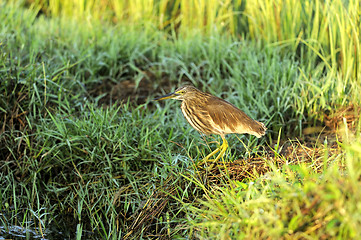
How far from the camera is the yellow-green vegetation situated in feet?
8.68

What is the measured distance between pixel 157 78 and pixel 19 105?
1547mm

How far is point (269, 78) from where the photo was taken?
4691 millimetres

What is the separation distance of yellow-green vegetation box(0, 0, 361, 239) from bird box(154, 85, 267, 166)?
173 millimetres

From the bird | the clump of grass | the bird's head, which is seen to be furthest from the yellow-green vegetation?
the bird's head

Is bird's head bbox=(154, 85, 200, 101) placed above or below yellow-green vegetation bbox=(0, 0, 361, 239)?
above

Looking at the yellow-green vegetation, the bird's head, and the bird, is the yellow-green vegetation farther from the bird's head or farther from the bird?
the bird's head

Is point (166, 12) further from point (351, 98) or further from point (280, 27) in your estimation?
point (351, 98)

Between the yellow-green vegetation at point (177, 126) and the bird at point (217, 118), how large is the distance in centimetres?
17

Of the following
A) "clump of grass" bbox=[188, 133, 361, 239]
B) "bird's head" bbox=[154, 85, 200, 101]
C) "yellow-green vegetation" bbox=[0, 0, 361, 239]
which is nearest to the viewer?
"clump of grass" bbox=[188, 133, 361, 239]

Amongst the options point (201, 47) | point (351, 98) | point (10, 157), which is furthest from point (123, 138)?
point (351, 98)

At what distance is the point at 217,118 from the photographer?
3.53 meters

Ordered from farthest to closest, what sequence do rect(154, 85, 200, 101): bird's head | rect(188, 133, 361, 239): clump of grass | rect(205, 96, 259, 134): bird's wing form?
rect(154, 85, 200, 101): bird's head < rect(205, 96, 259, 134): bird's wing < rect(188, 133, 361, 239): clump of grass

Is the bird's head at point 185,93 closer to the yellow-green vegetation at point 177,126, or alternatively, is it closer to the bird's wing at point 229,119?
the bird's wing at point 229,119

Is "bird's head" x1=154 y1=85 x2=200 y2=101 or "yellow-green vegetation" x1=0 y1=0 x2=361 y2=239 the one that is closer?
"yellow-green vegetation" x1=0 y1=0 x2=361 y2=239
